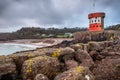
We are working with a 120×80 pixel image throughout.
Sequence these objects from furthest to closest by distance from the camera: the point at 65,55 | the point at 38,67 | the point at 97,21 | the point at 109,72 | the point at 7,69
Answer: the point at 97,21, the point at 65,55, the point at 109,72, the point at 38,67, the point at 7,69

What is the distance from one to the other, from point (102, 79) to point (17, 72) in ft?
8.57

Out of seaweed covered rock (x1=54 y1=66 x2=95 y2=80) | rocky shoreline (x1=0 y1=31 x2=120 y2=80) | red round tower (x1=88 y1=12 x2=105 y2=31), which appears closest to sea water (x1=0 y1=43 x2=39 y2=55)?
red round tower (x1=88 y1=12 x2=105 y2=31)

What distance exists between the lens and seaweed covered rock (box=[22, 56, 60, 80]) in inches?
256

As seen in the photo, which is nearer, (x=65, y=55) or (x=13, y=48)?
(x=65, y=55)

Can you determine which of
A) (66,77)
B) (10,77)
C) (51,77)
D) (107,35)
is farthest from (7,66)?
(107,35)

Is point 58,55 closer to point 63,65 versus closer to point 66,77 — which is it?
point 63,65

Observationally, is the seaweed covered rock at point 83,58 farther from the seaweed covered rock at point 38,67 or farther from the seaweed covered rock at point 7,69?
the seaweed covered rock at point 7,69

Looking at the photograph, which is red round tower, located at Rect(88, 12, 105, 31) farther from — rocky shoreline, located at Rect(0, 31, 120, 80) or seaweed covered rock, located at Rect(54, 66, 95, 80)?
seaweed covered rock, located at Rect(54, 66, 95, 80)

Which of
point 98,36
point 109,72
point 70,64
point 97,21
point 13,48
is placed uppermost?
point 97,21

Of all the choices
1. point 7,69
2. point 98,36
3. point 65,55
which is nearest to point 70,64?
point 65,55

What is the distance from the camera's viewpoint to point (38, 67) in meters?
6.58

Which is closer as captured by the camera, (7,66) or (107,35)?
(7,66)

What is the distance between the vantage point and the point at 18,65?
704 cm

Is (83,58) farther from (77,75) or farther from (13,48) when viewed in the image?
(13,48)
